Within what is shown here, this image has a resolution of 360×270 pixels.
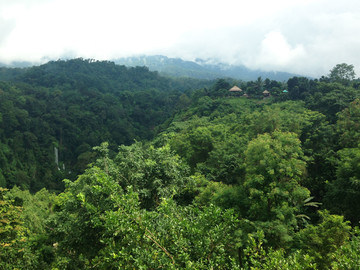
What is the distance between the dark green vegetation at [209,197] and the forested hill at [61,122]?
1.67 ft

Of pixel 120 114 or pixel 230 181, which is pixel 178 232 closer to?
pixel 230 181

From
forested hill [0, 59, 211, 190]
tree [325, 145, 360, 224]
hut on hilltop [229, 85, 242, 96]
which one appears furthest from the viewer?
hut on hilltop [229, 85, 242, 96]

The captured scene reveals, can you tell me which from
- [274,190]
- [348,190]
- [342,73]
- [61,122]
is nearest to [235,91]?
[342,73]

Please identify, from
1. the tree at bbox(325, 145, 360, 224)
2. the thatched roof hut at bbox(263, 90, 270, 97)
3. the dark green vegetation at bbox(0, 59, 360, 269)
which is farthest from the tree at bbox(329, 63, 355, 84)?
the tree at bbox(325, 145, 360, 224)

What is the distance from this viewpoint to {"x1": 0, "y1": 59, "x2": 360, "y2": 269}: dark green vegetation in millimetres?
5145

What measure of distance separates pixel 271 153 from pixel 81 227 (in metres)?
8.32

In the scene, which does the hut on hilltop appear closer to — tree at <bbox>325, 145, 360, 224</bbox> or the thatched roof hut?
the thatched roof hut

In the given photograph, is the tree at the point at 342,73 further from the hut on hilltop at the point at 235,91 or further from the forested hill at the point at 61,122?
the forested hill at the point at 61,122

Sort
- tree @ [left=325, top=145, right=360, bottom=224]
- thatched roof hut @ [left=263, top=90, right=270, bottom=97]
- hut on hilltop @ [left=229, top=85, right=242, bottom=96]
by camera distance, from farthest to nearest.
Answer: hut on hilltop @ [left=229, top=85, right=242, bottom=96]
thatched roof hut @ [left=263, top=90, right=270, bottom=97]
tree @ [left=325, top=145, right=360, bottom=224]

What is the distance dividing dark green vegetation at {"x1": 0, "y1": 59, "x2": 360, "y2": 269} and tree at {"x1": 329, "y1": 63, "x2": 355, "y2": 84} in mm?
158

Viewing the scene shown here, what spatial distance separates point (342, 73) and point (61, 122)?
6132 cm

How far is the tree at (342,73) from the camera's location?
36.9 meters

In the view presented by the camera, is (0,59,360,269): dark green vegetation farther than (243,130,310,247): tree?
No

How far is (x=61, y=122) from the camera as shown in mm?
60188
